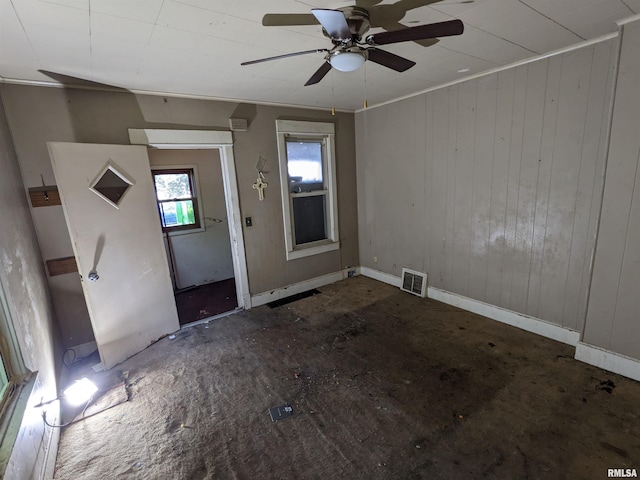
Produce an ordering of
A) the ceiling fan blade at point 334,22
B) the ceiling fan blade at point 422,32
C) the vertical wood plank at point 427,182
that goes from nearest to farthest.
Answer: the ceiling fan blade at point 334,22, the ceiling fan blade at point 422,32, the vertical wood plank at point 427,182

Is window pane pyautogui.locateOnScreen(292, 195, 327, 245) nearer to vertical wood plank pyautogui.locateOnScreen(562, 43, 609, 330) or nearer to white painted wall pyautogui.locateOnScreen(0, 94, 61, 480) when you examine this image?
white painted wall pyautogui.locateOnScreen(0, 94, 61, 480)

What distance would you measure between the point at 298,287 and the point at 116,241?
91.6 inches

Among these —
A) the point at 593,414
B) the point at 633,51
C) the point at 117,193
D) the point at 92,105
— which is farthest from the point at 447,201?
the point at 92,105

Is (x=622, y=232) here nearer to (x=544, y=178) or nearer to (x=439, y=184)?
(x=544, y=178)

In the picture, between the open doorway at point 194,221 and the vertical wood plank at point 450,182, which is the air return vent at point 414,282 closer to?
the vertical wood plank at point 450,182

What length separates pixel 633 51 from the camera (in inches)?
80.7

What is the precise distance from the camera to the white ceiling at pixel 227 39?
1.63 meters

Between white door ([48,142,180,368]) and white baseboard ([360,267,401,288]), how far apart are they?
2.91m

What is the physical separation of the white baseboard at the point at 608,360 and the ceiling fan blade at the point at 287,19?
3.23m

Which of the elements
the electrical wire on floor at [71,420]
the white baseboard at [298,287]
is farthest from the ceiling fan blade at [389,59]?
the white baseboard at [298,287]

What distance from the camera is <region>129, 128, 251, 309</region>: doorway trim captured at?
308 centimetres

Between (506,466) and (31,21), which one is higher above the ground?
(31,21)

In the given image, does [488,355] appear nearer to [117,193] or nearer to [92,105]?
[117,193]

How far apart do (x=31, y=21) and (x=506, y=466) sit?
3595mm
